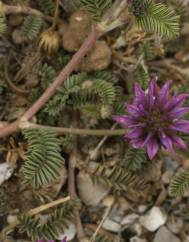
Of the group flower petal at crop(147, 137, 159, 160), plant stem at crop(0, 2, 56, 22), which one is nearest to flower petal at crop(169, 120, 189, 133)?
flower petal at crop(147, 137, 159, 160)

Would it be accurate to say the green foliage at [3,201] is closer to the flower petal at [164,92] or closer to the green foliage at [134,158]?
the green foliage at [134,158]

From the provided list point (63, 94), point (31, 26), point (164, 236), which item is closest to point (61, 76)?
point (63, 94)

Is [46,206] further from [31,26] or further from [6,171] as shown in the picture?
[31,26]

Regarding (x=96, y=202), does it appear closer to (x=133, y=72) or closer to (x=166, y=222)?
(x=166, y=222)

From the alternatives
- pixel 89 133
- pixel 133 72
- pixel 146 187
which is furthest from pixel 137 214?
pixel 133 72

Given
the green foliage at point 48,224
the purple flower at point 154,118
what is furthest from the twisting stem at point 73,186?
the purple flower at point 154,118

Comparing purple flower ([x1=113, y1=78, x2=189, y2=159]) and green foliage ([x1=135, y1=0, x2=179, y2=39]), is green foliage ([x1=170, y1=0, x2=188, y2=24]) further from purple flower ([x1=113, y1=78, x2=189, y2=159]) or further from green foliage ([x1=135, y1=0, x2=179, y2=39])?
purple flower ([x1=113, y1=78, x2=189, y2=159])
